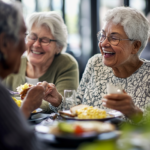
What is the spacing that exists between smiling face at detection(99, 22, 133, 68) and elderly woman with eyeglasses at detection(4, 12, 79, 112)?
603mm

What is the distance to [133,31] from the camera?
2.03 metres

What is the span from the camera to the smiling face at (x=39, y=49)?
8.63 ft

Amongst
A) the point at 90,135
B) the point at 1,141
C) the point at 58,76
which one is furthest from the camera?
the point at 58,76

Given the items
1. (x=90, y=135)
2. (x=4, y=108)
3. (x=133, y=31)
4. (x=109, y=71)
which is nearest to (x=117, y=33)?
(x=133, y=31)

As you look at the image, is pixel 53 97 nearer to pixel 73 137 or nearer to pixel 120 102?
pixel 120 102

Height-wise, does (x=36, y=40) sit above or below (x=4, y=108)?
above

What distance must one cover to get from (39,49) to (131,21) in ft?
3.43

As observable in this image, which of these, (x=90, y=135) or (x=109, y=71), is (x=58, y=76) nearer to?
(x=109, y=71)

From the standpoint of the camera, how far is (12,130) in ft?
3.06

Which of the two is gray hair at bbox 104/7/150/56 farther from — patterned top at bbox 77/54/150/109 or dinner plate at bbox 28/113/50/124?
dinner plate at bbox 28/113/50/124

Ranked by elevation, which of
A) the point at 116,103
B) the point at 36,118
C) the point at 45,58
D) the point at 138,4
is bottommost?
the point at 36,118

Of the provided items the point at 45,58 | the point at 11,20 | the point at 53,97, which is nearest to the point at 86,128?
the point at 11,20

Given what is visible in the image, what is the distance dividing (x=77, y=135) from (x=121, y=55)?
3.79 feet

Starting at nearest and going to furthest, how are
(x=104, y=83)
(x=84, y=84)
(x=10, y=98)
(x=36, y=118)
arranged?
(x=10, y=98) → (x=36, y=118) → (x=104, y=83) → (x=84, y=84)
